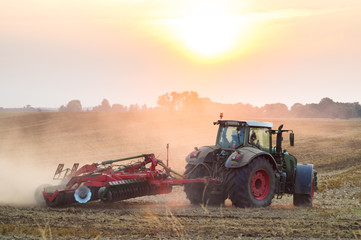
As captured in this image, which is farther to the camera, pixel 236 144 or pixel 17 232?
pixel 236 144

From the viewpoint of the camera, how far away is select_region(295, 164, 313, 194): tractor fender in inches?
536

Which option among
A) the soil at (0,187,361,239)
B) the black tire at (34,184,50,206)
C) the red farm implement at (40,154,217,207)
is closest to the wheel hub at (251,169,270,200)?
the soil at (0,187,361,239)

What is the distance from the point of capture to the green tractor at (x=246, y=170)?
1205 centimetres

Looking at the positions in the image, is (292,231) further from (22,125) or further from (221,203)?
(22,125)

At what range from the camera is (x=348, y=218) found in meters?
11.0

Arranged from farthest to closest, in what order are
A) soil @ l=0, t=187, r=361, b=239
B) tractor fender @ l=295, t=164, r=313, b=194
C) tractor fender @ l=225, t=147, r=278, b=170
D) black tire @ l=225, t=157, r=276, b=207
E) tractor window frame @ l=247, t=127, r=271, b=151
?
tractor fender @ l=295, t=164, r=313, b=194 < tractor window frame @ l=247, t=127, r=271, b=151 < black tire @ l=225, t=157, r=276, b=207 < tractor fender @ l=225, t=147, r=278, b=170 < soil @ l=0, t=187, r=361, b=239

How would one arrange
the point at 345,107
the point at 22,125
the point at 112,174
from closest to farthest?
the point at 112,174, the point at 22,125, the point at 345,107

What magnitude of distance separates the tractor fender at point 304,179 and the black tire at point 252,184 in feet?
4.07

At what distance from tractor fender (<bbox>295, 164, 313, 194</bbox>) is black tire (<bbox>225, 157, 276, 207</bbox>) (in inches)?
48.8

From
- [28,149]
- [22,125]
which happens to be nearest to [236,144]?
[28,149]

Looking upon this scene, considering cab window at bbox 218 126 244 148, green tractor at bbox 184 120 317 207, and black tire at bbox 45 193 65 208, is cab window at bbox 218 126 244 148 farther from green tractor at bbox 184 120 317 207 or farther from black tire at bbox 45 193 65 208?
black tire at bbox 45 193 65 208

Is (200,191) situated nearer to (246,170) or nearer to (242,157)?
(246,170)

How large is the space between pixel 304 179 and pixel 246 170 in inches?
103

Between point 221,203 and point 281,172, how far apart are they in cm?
203
